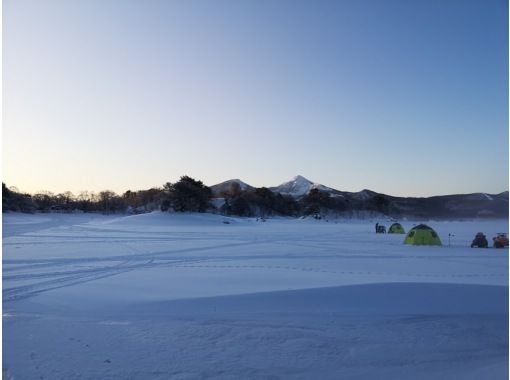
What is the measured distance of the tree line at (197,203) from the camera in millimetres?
57062

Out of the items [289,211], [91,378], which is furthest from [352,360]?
[289,211]

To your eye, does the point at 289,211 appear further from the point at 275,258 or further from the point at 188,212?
the point at 275,258

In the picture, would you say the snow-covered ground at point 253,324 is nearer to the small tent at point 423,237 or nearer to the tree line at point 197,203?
the small tent at point 423,237

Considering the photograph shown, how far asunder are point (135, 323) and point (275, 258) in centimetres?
921

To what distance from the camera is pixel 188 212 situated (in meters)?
56.4

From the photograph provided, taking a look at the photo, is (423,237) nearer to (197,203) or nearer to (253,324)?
(253,324)

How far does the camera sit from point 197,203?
191 ft

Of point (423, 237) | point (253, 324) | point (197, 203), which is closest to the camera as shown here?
point (253, 324)

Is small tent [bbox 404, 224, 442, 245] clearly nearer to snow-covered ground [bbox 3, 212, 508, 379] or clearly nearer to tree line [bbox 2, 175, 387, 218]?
snow-covered ground [bbox 3, 212, 508, 379]

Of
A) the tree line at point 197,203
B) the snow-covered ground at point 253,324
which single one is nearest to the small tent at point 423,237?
the snow-covered ground at point 253,324

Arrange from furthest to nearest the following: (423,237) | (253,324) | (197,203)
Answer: (197,203) < (423,237) < (253,324)

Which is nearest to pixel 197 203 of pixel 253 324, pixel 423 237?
pixel 423 237

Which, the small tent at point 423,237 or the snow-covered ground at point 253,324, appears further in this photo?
the small tent at point 423,237

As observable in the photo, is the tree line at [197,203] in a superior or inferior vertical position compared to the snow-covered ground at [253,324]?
superior
